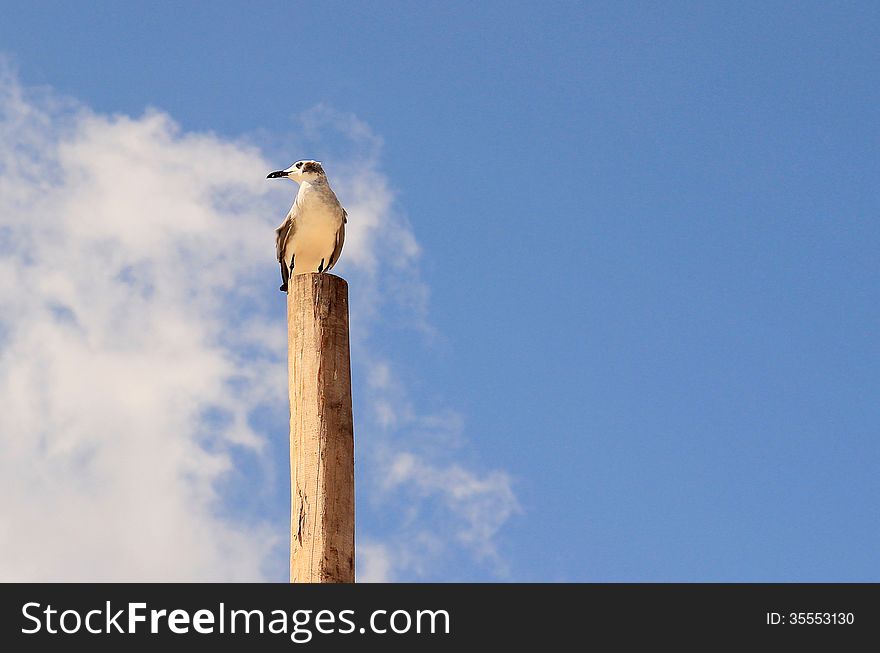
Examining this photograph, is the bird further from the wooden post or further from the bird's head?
the wooden post

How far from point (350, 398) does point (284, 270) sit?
388 centimetres

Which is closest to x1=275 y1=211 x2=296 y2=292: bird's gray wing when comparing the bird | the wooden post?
the bird

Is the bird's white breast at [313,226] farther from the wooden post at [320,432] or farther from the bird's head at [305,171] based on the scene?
the wooden post at [320,432]

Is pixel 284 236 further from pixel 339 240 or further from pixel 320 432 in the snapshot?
pixel 320 432

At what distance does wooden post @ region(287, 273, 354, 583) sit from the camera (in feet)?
22.8

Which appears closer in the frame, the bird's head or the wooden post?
the wooden post

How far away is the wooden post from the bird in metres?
3.02

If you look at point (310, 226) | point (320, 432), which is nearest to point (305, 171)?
point (310, 226)

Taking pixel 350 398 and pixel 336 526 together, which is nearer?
pixel 336 526
